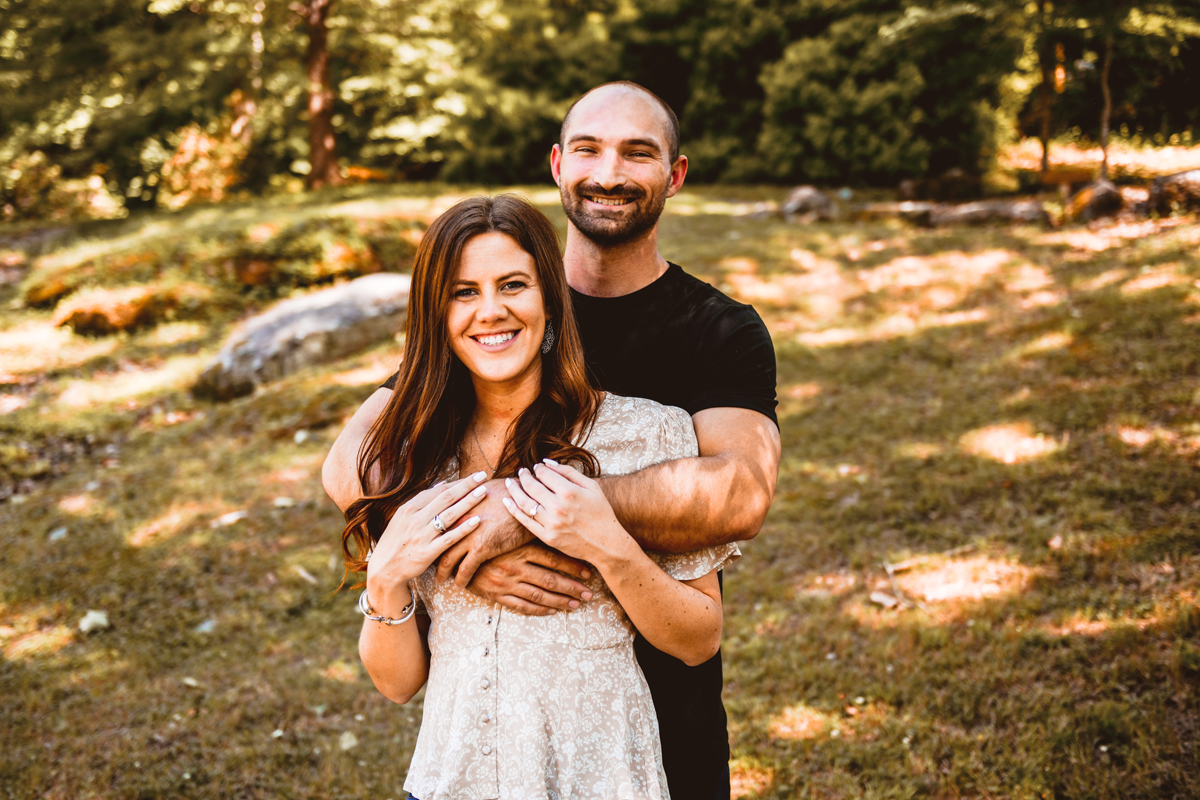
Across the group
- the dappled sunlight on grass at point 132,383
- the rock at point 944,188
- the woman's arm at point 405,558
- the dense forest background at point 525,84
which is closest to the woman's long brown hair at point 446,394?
the woman's arm at point 405,558

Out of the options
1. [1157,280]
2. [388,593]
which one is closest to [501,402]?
[388,593]

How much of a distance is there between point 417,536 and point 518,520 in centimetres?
23

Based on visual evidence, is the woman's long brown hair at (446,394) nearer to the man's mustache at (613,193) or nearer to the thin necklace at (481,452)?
the thin necklace at (481,452)

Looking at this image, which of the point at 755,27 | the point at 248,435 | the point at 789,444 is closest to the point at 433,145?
the point at 755,27

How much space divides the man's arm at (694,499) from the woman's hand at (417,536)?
32 cm

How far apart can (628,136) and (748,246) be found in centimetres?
883

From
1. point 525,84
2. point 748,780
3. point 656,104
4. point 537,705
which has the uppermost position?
point 525,84

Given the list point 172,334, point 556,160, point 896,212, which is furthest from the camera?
point 896,212

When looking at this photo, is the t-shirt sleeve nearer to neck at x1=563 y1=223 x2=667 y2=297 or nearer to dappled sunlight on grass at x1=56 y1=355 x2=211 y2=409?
neck at x1=563 y1=223 x2=667 y2=297

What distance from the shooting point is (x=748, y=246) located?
35.8ft

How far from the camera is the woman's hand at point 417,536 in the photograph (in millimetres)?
1793

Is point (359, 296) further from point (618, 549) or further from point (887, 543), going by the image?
point (618, 549)

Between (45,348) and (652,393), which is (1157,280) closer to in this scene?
(652,393)

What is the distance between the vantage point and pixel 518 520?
5.92ft
